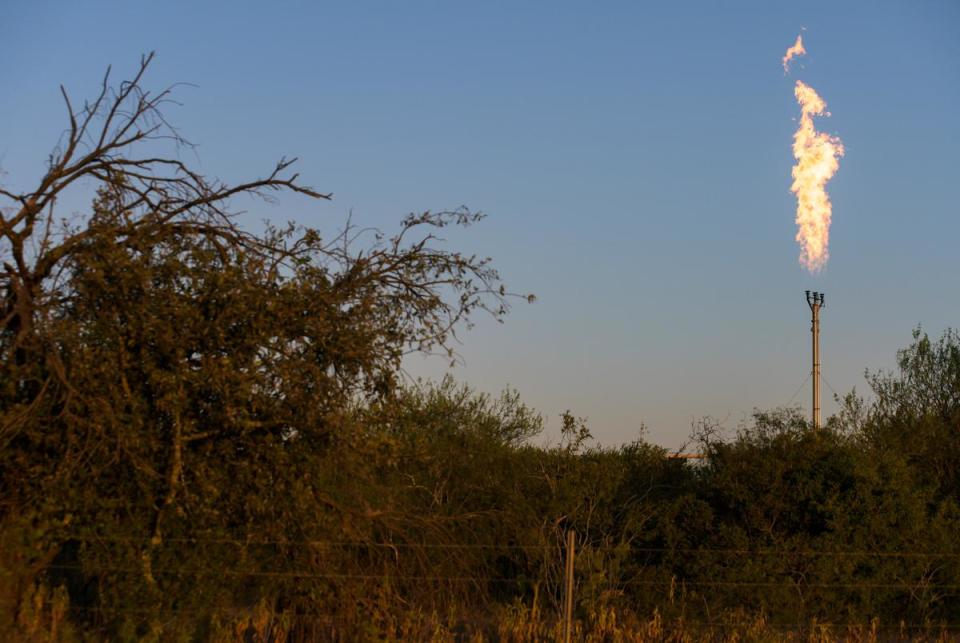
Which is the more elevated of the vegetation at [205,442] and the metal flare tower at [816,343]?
the metal flare tower at [816,343]

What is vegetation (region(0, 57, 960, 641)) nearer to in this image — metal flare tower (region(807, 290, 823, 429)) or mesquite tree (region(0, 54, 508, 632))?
mesquite tree (region(0, 54, 508, 632))

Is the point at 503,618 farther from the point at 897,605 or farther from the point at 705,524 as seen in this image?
the point at 897,605

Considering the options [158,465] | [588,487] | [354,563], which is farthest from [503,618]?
[588,487]

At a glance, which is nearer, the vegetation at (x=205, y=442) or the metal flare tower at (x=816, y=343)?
the vegetation at (x=205, y=442)

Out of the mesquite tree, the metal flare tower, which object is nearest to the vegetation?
the mesquite tree

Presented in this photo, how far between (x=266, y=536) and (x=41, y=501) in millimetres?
1982

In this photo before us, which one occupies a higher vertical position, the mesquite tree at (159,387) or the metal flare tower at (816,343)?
the metal flare tower at (816,343)

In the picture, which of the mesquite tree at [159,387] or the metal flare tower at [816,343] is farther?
the metal flare tower at [816,343]

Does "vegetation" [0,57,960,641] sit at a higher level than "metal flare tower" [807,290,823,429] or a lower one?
lower

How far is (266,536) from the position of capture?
9945mm

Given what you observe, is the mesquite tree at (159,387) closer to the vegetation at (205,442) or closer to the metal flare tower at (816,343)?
the vegetation at (205,442)

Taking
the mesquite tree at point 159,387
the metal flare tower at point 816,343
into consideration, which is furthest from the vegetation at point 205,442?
the metal flare tower at point 816,343

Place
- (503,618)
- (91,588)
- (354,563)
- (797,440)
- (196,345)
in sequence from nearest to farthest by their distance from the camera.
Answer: (196,345)
(91,588)
(354,563)
(503,618)
(797,440)

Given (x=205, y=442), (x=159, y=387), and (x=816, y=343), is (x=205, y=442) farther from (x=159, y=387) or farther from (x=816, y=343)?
(x=816, y=343)
